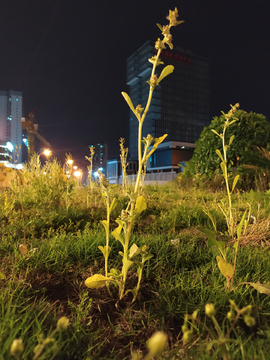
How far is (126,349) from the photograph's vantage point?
915mm

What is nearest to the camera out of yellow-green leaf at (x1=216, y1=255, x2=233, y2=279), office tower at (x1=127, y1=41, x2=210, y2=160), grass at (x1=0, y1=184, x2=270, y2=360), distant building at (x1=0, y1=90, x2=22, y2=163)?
grass at (x1=0, y1=184, x2=270, y2=360)

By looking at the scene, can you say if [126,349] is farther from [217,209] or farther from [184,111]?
[184,111]

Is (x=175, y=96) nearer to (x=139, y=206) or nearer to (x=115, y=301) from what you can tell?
(x=139, y=206)

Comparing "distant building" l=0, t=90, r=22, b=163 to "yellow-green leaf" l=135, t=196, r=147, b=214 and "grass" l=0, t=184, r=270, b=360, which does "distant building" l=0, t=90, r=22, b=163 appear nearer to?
"grass" l=0, t=184, r=270, b=360

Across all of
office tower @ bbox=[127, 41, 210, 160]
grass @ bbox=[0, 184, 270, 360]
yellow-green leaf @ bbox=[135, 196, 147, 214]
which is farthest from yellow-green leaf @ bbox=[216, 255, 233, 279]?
office tower @ bbox=[127, 41, 210, 160]

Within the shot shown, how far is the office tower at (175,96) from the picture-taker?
68562 millimetres

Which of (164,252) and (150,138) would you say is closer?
(150,138)

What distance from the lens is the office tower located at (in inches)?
2699

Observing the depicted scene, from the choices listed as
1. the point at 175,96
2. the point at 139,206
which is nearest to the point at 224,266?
the point at 139,206

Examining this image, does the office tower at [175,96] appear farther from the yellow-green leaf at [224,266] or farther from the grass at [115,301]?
the yellow-green leaf at [224,266]

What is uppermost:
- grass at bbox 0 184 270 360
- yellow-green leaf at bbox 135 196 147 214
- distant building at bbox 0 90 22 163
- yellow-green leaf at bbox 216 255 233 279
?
distant building at bbox 0 90 22 163

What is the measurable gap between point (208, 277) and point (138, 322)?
0.55 meters

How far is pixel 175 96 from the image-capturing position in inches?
Result: 2800

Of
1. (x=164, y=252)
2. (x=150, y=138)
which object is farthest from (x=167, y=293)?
(x=150, y=138)
